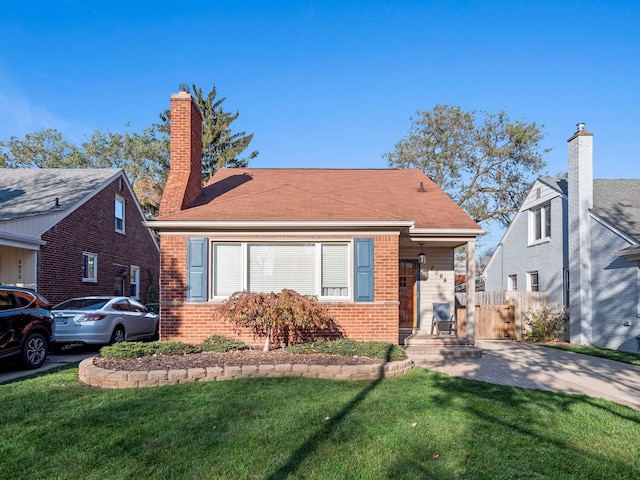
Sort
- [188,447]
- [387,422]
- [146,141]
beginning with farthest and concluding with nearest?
[146,141] < [387,422] < [188,447]

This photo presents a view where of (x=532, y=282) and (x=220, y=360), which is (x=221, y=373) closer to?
(x=220, y=360)

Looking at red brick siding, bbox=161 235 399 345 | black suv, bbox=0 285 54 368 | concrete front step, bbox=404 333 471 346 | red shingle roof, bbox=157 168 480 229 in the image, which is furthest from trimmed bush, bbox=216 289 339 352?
black suv, bbox=0 285 54 368

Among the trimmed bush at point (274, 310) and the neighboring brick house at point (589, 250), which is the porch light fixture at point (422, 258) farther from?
the neighboring brick house at point (589, 250)

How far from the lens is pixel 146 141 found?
34.5m

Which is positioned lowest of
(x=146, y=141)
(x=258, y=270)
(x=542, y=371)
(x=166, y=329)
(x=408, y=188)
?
(x=542, y=371)

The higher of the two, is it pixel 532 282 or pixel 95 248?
pixel 95 248

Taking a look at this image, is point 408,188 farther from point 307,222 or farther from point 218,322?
point 218,322

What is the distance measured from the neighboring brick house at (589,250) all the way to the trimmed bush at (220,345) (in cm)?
1010

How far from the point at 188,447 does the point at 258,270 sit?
222 inches

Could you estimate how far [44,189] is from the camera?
15.6 metres

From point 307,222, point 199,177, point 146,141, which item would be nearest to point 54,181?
point 199,177

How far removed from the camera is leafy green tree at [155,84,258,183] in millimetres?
31114

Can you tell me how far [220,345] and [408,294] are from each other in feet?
20.4

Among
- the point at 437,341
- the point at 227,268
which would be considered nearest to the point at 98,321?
the point at 227,268
